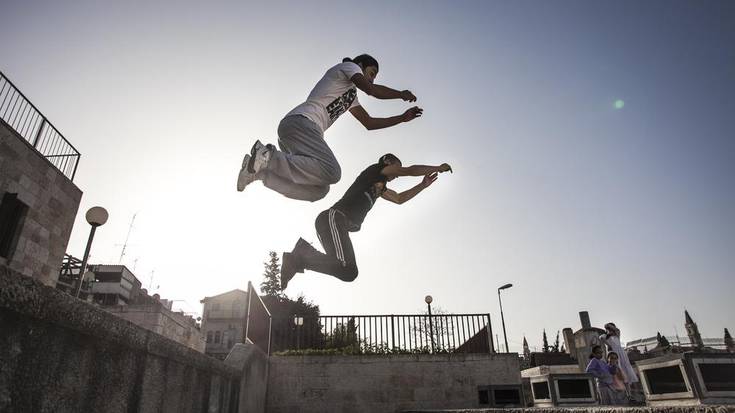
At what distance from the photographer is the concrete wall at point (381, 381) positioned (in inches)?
417

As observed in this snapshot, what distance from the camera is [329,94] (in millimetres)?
4008

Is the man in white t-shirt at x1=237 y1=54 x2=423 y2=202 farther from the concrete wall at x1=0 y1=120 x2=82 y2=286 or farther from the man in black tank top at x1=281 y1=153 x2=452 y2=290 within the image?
the concrete wall at x1=0 y1=120 x2=82 y2=286

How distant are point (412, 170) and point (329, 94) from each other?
3.89 feet

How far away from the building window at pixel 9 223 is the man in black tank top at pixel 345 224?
878cm

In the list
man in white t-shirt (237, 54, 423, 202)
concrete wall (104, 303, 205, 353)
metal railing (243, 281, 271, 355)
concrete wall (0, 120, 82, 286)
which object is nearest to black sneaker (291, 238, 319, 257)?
man in white t-shirt (237, 54, 423, 202)

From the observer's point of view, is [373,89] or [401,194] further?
[401,194]

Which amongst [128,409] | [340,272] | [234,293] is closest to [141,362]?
[128,409]

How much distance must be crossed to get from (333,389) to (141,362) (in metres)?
9.01

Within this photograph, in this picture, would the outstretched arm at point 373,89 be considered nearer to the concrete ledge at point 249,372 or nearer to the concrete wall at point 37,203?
the concrete ledge at point 249,372

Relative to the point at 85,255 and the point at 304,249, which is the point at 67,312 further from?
the point at 85,255

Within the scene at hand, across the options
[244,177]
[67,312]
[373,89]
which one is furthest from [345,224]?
[67,312]

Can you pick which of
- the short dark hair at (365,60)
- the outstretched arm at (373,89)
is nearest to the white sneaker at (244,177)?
the outstretched arm at (373,89)

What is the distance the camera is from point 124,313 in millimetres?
18141

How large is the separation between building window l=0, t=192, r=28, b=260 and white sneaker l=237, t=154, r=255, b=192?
8893 millimetres
